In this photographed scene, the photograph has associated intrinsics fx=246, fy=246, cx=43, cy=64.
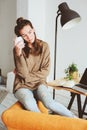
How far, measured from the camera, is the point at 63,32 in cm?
394

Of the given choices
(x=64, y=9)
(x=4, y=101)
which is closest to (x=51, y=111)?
(x=64, y=9)

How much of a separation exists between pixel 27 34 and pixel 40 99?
2.01ft

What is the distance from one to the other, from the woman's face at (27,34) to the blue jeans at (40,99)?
454 millimetres

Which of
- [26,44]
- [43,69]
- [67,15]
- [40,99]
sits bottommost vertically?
[40,99]

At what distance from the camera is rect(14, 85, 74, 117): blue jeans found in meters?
2.09

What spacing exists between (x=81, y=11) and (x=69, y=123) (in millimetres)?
2399

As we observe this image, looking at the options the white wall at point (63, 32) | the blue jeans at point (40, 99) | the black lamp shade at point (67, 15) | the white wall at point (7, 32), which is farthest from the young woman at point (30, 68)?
the white wall at point (7, 32)

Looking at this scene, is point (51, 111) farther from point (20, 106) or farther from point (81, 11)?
point (81, 11)

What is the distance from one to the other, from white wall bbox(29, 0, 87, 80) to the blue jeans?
158 centimetres

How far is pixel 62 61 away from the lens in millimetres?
4059

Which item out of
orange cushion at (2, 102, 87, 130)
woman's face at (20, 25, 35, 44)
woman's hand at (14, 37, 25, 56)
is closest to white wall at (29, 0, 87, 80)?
woman's face at (20, 25, 35, 44)

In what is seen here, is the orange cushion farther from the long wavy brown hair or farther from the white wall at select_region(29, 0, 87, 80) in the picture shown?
the white wall at select_region(29, 0, 87, 80)

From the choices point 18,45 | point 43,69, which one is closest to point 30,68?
point 43,69

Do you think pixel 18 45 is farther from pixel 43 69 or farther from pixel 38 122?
pixel 38 122
